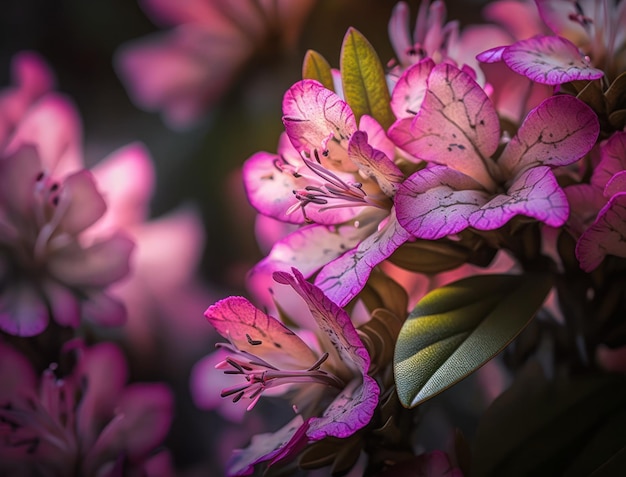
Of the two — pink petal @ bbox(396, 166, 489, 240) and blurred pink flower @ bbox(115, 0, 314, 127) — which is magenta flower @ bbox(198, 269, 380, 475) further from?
blurred pink flower @ bbox(115, 0, 314, 127)

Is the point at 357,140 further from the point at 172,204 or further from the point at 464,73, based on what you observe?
the point at 172,204

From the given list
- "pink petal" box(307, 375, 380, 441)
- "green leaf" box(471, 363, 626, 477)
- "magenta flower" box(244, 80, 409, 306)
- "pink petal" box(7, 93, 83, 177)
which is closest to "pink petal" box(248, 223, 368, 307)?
"magenta flower" box(244, 80, 409, 306)

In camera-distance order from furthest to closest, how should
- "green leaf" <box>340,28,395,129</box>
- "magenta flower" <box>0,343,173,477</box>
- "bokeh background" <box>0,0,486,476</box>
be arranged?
"bokeh background" <box>0,0,486,476</box>, "magenta flower" <box>0,343,173,477</box>, "green leaf" <box>340,28,395,129</box>

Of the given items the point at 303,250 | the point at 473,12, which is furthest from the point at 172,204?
the point at 473,12

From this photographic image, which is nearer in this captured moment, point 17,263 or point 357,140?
point 357,140

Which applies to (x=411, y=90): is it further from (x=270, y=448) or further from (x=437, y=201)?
(x=270, y=448)

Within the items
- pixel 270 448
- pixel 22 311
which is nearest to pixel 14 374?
pixel 22 311
